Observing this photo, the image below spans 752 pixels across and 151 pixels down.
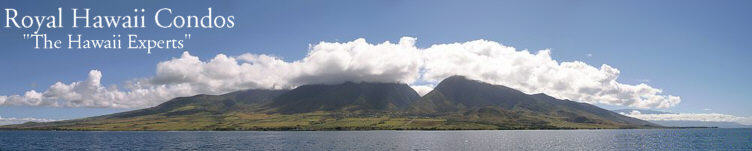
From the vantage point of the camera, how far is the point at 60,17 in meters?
98.0

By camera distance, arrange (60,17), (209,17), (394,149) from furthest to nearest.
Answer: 1. (394,149)
2. (209,17)
3. (60,17)

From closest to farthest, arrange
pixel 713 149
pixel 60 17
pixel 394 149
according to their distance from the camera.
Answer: pixel 60 17 < pixel 394 149 < pixel 713 149

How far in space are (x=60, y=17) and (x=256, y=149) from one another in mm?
78619

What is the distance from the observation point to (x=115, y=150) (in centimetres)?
16288

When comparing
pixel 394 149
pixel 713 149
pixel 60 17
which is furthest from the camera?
pixel 713 149

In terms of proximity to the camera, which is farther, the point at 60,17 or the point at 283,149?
the point at 283,149

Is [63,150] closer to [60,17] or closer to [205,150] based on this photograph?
[205,150]

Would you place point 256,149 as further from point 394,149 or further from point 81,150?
point 81,150

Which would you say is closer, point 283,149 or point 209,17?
point 209,17

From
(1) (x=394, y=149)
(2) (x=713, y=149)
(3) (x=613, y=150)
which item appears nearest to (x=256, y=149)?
(1) (x=394, y=149)

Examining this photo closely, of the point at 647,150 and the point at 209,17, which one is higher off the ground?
the point at 209,17

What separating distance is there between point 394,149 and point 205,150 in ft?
208

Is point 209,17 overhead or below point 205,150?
overhead

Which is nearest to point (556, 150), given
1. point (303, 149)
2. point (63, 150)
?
point (303, 149)
